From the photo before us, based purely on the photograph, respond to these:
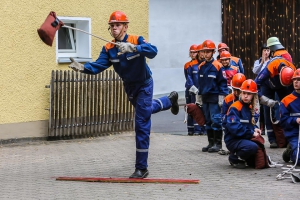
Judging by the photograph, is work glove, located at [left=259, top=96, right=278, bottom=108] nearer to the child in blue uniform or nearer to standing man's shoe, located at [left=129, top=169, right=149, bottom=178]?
the child in blue uniform

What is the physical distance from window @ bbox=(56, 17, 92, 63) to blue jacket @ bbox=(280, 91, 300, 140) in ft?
16.7

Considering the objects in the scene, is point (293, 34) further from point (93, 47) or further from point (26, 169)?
point (26, 169)

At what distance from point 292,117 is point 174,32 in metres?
11.1

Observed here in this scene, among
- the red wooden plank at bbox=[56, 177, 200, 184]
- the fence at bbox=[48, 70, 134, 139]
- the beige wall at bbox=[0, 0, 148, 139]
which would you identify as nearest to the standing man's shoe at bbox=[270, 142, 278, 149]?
the fence at bbox=[48, 70, 134, 139]

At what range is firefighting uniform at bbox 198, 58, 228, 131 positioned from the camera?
11.9 meters

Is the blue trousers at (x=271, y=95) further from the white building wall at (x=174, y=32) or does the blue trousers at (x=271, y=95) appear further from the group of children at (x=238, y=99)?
the white building wall at (x=174, y=32)

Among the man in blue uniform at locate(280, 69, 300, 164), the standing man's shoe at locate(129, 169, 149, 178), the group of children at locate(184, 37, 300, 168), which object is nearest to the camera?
the standing man's shoe at locate(129, 169, 149, 178)

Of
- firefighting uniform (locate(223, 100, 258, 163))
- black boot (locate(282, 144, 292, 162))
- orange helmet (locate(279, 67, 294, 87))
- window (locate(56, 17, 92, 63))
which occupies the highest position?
window (locate(56, 17, 92, 63))

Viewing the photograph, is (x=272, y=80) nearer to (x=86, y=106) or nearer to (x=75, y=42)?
(x=86, y=106)

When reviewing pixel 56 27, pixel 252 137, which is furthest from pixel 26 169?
pixel 252 137

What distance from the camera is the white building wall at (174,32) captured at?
20.6 metres

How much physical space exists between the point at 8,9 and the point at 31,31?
61 centimetres

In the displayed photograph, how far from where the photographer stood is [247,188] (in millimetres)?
8812

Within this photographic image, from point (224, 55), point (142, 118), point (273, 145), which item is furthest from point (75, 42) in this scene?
point (142, 118)
